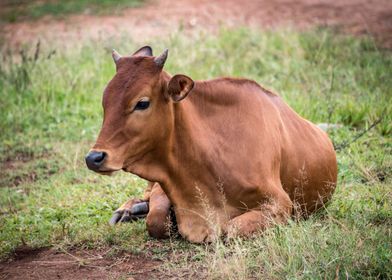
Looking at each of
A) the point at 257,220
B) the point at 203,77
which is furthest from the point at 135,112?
the point at 203,77

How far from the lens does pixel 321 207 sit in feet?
20.8

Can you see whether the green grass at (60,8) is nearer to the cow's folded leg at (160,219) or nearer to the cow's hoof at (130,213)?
the cow's hoof at (130,213)

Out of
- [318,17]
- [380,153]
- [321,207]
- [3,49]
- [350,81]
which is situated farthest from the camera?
[318,17]

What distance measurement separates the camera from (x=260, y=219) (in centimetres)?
559

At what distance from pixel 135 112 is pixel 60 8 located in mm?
9529

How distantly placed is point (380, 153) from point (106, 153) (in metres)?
3.42

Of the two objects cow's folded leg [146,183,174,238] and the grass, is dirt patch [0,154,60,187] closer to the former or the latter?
the grass

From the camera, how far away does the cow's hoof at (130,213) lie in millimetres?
6410

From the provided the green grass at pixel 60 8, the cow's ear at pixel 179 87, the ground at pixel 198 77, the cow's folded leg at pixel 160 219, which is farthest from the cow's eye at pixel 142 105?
the green grass at pixel 60 8

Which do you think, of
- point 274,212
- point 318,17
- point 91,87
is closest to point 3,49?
point 91,87

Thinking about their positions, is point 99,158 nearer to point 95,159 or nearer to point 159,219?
point 95,159

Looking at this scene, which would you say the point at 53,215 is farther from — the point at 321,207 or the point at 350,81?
the point at 350,81

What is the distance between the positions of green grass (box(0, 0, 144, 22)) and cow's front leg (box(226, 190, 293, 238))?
8828 millimetres

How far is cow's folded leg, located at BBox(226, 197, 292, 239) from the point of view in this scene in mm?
5531
